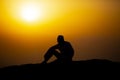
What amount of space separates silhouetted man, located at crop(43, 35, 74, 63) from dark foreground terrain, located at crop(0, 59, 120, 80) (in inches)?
19.0

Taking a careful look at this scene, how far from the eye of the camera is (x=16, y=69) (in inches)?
440

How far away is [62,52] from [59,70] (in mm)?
1097

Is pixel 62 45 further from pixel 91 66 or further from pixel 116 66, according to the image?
pixel 116 66

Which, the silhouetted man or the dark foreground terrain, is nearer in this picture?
the dark foreground terrain

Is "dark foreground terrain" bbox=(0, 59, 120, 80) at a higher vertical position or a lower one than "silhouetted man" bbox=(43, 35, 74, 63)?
lower

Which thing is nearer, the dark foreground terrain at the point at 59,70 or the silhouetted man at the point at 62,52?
the dark foreground terrain at the point at 59,70

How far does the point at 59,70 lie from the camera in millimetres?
10023

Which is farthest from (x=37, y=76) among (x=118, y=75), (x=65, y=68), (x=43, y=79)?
(x=118, y=75)

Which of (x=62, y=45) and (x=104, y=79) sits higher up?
(x=62, y=45)

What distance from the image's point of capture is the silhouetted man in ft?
35.7

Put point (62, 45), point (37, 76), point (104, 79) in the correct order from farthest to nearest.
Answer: point (62, 45)
point (37, 76)
point (104, 79)

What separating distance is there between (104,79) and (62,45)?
2.35 metres

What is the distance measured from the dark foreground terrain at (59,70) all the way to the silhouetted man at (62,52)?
1.58ft

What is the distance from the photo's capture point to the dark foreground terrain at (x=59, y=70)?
9812mm
